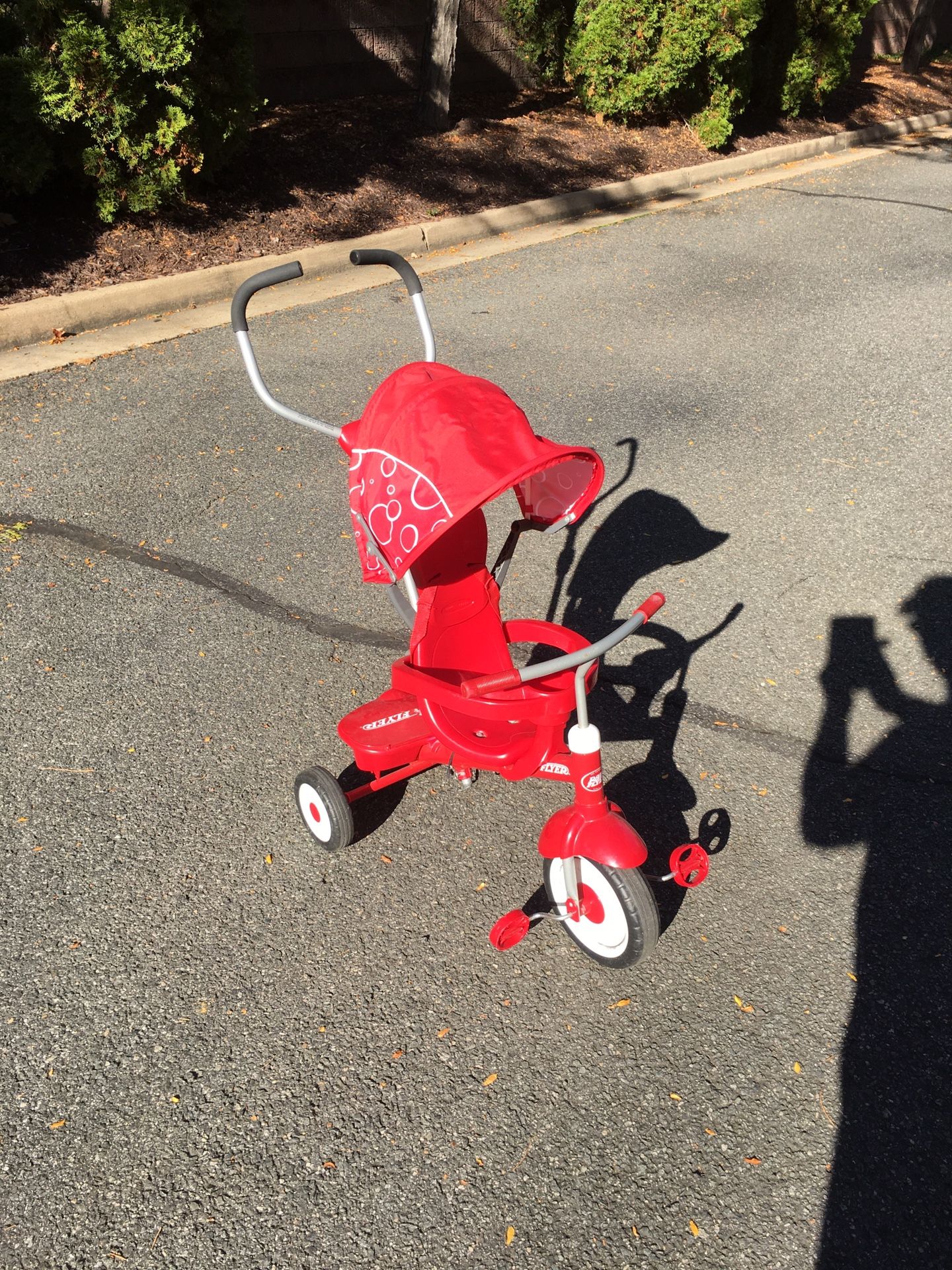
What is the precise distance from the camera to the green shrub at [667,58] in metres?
11.1

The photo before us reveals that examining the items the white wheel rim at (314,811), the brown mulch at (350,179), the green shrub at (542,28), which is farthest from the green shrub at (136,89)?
the white wheel rim at (314,811)

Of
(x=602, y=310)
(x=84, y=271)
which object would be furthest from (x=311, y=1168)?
(x=84, y=271)

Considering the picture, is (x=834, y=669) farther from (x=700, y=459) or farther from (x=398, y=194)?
(x=398, y=194)

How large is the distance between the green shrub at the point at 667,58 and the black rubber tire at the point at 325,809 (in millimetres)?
10821

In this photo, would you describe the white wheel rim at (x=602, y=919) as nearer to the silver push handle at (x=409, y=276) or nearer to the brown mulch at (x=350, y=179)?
the silver push handle at (x=409, y=276)

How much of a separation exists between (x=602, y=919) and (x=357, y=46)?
11.5m

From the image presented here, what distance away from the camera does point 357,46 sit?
37.6 ft

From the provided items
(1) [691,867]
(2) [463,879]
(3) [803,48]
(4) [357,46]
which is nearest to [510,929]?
(2) [463,879]

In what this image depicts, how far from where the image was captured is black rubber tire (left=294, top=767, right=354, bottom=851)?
→ 10.3 ft

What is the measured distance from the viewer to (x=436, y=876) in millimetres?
3219

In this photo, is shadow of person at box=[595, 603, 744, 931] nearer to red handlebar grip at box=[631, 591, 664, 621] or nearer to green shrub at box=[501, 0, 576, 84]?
red handlebar grip at box=[631, 591, 664, 621]

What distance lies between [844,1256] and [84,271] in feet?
25.5

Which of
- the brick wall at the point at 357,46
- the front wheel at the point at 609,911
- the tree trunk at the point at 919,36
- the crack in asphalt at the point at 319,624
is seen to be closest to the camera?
the front wheel at the point at 609,911

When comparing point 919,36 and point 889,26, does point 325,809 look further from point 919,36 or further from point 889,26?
point 889,26
